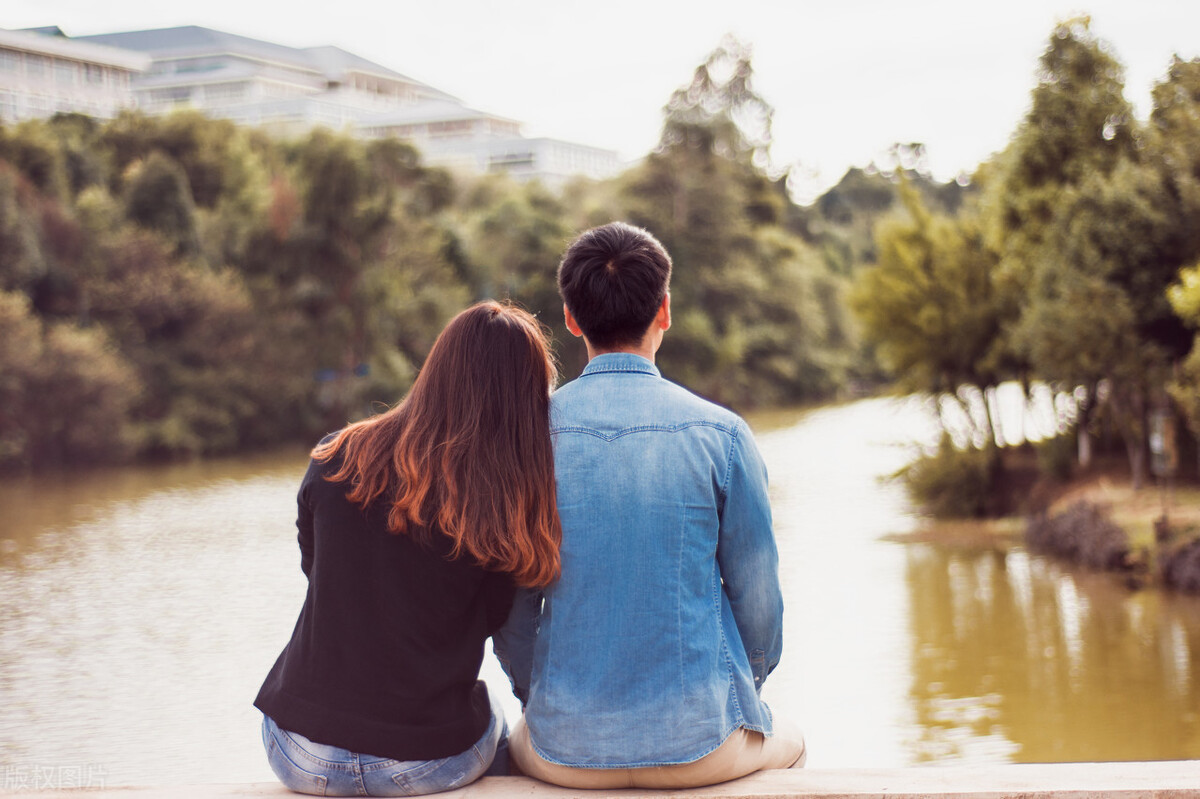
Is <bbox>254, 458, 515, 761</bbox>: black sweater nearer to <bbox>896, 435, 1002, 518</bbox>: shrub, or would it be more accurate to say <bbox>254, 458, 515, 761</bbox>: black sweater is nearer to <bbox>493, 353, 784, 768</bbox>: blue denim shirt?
<bbox>493, 353, 784, 768</bbox>: blue denim shirt

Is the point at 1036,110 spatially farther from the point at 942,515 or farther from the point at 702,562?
the point at 702,562

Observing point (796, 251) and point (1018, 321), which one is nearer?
point (1018, 321)

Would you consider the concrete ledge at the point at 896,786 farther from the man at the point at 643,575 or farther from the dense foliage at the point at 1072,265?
the dense foliage at the point at 1072,265

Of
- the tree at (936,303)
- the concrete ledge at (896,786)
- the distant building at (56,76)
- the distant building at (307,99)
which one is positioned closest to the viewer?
the concrete ledge at (896,786)

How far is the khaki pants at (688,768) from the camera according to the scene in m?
2.14

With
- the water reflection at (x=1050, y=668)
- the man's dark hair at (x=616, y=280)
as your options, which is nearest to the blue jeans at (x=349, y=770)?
the man's dark hair at (x=616, y=280)

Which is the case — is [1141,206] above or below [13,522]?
above

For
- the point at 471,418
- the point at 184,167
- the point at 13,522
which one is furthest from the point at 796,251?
the point at 471,418

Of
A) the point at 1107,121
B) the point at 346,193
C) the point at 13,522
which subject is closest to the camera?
the point at 1107,121

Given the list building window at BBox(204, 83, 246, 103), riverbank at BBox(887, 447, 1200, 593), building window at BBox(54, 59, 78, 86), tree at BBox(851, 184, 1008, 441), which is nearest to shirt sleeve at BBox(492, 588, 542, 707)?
riverbank at BBox(887, 447, 1200, 593)

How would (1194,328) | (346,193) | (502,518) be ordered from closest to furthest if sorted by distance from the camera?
(502,518) < (1194,328) < (346,193)

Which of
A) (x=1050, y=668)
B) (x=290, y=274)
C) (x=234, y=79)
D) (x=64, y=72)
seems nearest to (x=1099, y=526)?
(x=1050, y=668)

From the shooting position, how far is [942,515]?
15.9 metres

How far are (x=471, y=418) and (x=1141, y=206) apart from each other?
492 inches
